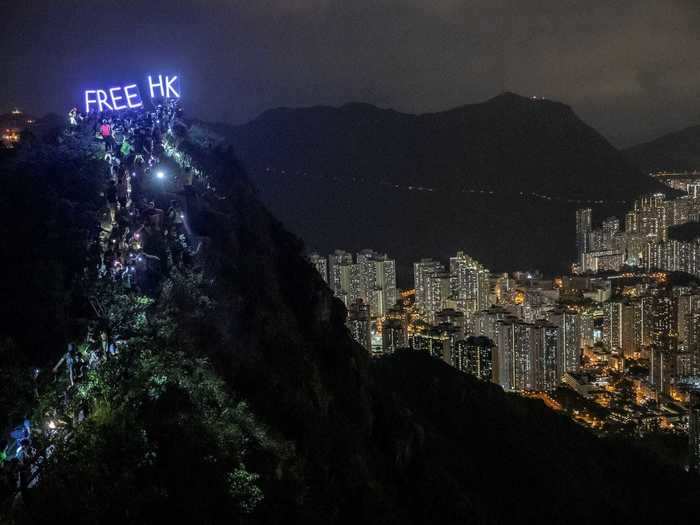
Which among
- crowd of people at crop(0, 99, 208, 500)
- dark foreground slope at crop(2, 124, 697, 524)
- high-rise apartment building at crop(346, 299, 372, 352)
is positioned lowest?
high-rise apartment building at crop(346, 299, 372, 352)

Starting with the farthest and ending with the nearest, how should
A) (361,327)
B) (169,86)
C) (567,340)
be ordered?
(567,340) → (361,327) → (169,86)

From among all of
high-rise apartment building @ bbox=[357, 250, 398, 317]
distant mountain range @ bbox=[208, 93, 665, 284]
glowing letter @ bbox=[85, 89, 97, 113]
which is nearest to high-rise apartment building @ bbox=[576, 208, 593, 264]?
distant mountain range @ bbox=[208, 93, 665, 284]

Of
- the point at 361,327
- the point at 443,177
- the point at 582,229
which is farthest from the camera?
the point at 443,177

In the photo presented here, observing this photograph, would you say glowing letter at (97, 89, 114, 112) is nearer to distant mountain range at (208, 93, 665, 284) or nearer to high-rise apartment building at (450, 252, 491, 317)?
distant mountain range at (208, 93, 665, 284)

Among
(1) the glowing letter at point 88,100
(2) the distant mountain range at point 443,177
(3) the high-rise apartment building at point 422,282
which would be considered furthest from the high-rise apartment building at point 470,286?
(1) the glowing letter at point 88,100

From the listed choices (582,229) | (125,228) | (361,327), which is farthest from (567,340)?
(125,228)

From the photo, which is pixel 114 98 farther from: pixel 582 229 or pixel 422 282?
pixel 582 229
